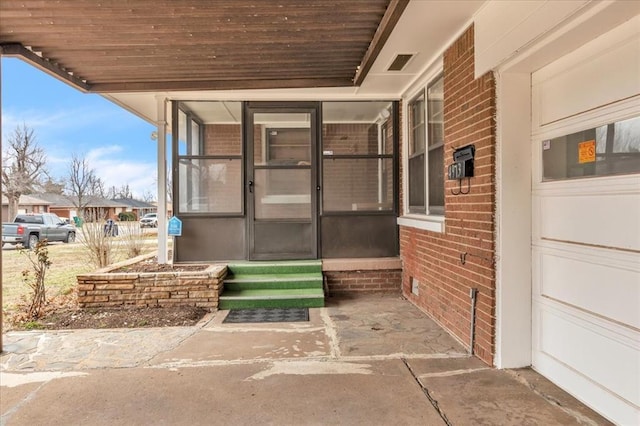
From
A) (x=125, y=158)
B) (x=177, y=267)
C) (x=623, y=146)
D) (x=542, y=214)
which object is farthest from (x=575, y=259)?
(x=125, y=158)

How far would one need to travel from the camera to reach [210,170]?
17.1 ft

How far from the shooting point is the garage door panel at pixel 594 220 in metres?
1.94

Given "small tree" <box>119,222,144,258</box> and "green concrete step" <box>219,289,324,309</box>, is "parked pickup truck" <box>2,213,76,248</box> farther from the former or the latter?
"green concrete step" <box>219,289,324,309</box>

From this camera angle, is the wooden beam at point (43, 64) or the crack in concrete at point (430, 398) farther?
the wooden beam at point (43, 64)

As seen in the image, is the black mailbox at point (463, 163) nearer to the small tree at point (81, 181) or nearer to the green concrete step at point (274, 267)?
the green concrete step at point (274, 267)

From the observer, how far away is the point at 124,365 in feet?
9.48

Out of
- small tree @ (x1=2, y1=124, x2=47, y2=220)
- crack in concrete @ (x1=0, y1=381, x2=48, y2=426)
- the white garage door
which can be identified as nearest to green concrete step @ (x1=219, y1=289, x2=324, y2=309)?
crack in concrete @ (x1=0, y1=381, x2=48, y2=426)

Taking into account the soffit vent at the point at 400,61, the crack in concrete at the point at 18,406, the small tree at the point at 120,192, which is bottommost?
the crack in concrete at the point at 18,406

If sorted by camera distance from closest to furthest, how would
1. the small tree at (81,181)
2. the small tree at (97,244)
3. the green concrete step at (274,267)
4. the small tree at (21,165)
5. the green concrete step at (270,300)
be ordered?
the green concrete step at (270,300) → the green concrete step at (274,267) → the small tree at (97,244) → the small tree at (21,165) → the small tree at (81,181)

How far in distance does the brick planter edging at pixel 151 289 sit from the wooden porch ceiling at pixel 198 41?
219 centimetres

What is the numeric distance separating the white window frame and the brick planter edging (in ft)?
8.23

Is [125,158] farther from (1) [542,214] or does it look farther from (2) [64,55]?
(1) [542,214]

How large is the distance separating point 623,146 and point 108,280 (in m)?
4.86

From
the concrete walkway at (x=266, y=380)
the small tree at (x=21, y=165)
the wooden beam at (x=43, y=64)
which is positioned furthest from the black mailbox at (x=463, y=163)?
the small tree at (x=21, y=165)
